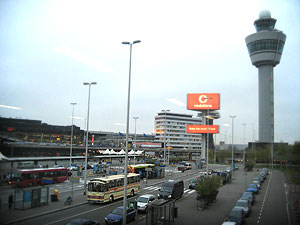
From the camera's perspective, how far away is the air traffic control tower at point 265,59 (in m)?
114

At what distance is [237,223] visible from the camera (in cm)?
1752

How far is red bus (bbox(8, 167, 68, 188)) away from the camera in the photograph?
1537cm

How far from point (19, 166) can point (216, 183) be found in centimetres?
1774

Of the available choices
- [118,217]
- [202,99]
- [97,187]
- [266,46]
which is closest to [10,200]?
[118,217]

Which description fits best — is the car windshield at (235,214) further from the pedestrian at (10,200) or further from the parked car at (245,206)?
the pedestrian at (10,200)

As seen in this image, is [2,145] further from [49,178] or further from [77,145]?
[77,145]

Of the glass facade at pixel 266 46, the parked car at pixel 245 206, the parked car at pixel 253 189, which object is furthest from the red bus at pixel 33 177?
the glass facade at pixel 266 46

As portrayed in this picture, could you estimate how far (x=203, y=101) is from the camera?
8588 centimetres

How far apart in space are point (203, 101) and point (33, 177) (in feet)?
243

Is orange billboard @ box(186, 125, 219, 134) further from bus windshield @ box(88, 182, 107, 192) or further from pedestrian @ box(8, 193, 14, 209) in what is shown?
pedestrian @ box(8, 193, 14, 209)

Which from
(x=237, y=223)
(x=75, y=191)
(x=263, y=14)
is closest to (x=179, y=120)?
(x=263, y=14)

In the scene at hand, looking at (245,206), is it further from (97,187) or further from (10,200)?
(10,200)

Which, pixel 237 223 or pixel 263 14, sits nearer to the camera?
pixel 237 223

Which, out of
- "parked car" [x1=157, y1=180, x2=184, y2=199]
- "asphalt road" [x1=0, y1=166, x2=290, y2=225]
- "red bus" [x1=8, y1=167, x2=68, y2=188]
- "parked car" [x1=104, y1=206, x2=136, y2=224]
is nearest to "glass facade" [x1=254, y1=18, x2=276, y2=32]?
"asphalt road" [x1=0, y1=166, x2=290, y2=225]
